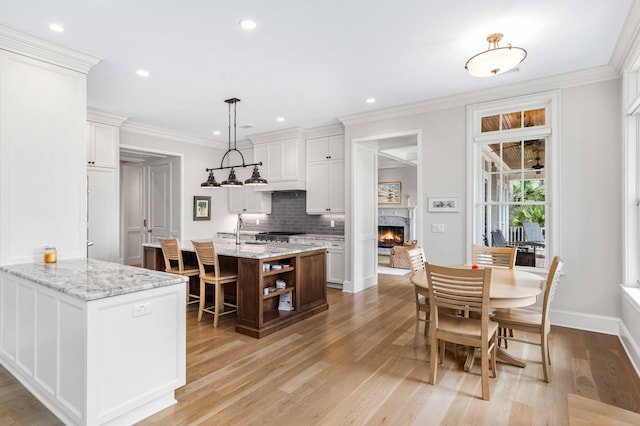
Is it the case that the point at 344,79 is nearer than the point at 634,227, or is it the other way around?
the point at 634,227

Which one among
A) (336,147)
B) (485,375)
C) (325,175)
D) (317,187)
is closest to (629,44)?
(485,375)

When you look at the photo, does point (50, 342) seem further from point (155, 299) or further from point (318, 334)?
point (318, 334)

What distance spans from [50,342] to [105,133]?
4094 mm

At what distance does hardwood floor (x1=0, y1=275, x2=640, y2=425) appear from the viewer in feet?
7.11

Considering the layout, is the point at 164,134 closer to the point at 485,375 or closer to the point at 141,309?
the point at 141,309

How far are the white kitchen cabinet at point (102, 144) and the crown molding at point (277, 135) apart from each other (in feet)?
7.71

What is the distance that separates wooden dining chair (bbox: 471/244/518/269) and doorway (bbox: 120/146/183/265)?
5.29 metres

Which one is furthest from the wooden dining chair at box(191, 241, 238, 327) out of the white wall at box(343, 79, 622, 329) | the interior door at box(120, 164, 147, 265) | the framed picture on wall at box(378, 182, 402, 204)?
the framed picture on wall at box(378, 182, 402, 204)

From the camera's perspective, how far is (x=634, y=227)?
3.30 m

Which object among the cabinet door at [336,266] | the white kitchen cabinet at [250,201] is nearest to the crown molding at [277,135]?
the white kitchen cabinet at [250,201]

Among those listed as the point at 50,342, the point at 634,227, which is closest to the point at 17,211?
the point at 50,342

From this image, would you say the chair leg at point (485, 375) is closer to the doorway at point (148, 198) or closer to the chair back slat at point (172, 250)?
the chair back slat at point (172, 250)

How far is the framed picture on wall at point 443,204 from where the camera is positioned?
4.50 m

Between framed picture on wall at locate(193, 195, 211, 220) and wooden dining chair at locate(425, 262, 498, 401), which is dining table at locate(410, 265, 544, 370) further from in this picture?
framed picture on wall at locate(193, 195, 211, 220)
